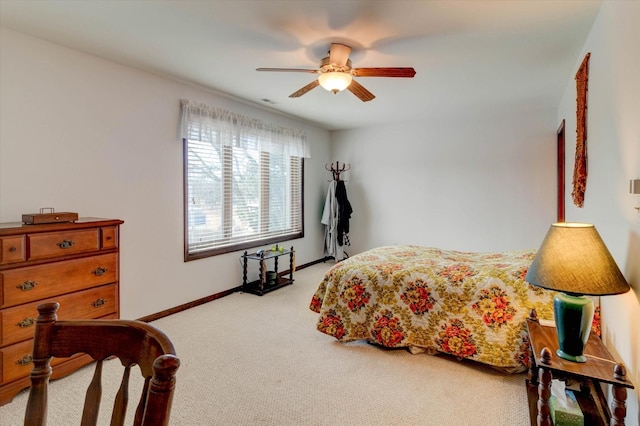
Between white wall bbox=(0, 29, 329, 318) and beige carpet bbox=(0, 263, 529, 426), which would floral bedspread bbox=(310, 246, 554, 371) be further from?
white wall bbox=(0, 29, 329, 318)

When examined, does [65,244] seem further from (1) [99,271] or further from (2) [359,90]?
(2) [359,90]

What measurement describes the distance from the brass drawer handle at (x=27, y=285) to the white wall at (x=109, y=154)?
623 mm

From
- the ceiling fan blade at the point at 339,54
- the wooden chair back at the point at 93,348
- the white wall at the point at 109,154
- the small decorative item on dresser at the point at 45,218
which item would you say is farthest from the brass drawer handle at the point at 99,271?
the ceiling fan blade at the point at 339,54

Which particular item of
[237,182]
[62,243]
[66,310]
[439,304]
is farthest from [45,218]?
[439,304]

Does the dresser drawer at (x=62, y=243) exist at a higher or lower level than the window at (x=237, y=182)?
lower

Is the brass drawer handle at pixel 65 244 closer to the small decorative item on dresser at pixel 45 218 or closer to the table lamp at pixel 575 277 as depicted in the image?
the small decorative item on dresser at pixel 45 218

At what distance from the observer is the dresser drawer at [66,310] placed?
1.96m

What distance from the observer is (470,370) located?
2.39m

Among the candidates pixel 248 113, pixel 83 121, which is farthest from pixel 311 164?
pixel 83 121

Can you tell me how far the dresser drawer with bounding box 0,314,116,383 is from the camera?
1.94m

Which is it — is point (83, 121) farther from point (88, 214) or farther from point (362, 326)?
point (362, 326)

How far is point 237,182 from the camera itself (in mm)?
4215

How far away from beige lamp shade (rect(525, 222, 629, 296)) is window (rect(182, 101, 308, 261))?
3224 mm

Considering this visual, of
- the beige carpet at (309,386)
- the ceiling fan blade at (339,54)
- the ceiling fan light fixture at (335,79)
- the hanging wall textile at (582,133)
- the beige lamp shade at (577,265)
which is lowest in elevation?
the beige carpet at (309,386)
